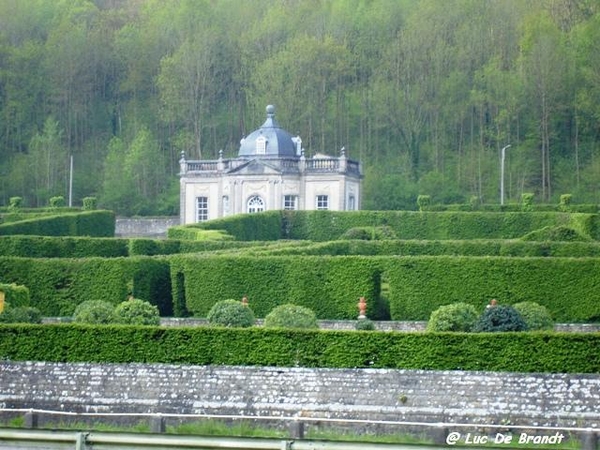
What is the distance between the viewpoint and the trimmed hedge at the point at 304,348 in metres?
35.3

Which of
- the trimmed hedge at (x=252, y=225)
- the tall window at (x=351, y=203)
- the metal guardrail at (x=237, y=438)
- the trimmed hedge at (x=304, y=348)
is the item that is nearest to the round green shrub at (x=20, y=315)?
the trimmed hedge at (x=304, y=348)

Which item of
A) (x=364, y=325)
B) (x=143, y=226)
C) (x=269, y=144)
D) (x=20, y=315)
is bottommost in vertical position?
(x=364, y=325)

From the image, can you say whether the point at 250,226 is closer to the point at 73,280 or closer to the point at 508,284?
the point at 73,280

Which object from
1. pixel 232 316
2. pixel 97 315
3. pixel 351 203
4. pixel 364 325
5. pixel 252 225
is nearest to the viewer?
pixel 97 315

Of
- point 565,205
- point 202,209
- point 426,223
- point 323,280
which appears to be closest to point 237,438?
point 323,280

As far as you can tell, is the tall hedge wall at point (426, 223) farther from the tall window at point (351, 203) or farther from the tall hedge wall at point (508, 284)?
the tall hedge wall at point (508, 284)

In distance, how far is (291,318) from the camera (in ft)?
128

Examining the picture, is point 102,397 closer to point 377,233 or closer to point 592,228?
point 377,233

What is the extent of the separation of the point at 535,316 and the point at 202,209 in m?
39.5

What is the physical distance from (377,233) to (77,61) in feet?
133

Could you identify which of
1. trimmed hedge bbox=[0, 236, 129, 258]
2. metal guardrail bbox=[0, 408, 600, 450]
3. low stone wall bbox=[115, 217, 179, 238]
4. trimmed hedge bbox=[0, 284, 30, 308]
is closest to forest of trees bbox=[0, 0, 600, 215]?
low stone wall bbox=[115, 217, 179, 238]

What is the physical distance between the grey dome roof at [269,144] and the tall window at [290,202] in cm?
226

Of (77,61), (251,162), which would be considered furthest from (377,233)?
(77,61)

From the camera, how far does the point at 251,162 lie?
247 ft
